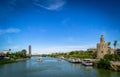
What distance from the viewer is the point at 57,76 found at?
127 ft

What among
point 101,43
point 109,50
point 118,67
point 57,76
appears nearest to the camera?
point 57,76

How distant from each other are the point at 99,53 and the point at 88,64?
428 inches

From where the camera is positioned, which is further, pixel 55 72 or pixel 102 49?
pixel 102 49

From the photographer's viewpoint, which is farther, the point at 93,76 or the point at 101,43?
the point at 101,43

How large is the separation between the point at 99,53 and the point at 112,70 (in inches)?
1011

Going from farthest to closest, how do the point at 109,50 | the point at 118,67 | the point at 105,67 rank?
the point at 109,50 < the point at 105,67 < the point at 118,67

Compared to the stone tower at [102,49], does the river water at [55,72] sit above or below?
below

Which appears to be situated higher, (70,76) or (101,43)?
(101,43)

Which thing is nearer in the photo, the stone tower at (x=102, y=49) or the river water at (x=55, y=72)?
the river water at (x=55, y=72)

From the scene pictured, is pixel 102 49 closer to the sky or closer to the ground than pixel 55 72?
closer to the sky

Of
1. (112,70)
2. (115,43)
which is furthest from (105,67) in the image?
(115,43)

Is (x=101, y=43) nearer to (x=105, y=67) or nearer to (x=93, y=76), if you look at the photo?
(x=105, y=67)

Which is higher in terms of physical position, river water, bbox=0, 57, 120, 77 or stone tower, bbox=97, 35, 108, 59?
stone tower, bbox=97, 35, 108, 59

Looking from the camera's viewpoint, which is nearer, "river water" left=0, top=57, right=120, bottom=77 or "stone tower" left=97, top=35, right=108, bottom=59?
"river water" left=0, top=57, right=120, bottom=77
